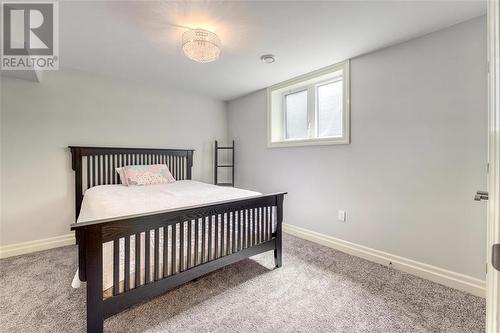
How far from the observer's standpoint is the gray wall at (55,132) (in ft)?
8.38

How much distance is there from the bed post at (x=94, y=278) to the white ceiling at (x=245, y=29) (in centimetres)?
159

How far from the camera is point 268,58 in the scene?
2500mm

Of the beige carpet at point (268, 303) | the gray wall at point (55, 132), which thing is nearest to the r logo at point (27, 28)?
the gray wall at point (55, 132)

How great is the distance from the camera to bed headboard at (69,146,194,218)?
287cm

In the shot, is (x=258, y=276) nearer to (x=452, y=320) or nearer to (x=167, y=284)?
(x=167, y=284)

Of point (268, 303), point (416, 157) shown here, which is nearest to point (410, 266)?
point (416, 157)

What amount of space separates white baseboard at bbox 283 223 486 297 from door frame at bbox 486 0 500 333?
1.87 meters

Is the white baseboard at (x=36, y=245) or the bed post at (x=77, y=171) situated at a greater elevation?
the bed post at (x=77, y=171)

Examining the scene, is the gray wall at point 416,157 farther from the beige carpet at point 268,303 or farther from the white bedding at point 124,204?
the white bedding at point 124,204

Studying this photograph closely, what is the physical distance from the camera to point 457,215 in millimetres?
1903

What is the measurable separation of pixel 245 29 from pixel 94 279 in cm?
210

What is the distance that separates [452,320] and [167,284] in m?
1.94

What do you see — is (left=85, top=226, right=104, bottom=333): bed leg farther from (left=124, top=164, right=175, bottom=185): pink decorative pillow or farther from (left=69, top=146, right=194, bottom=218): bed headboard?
(left=69, top=146, right=194, bottom=218): bed headboard

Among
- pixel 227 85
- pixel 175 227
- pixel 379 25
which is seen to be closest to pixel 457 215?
pixel 379 25
